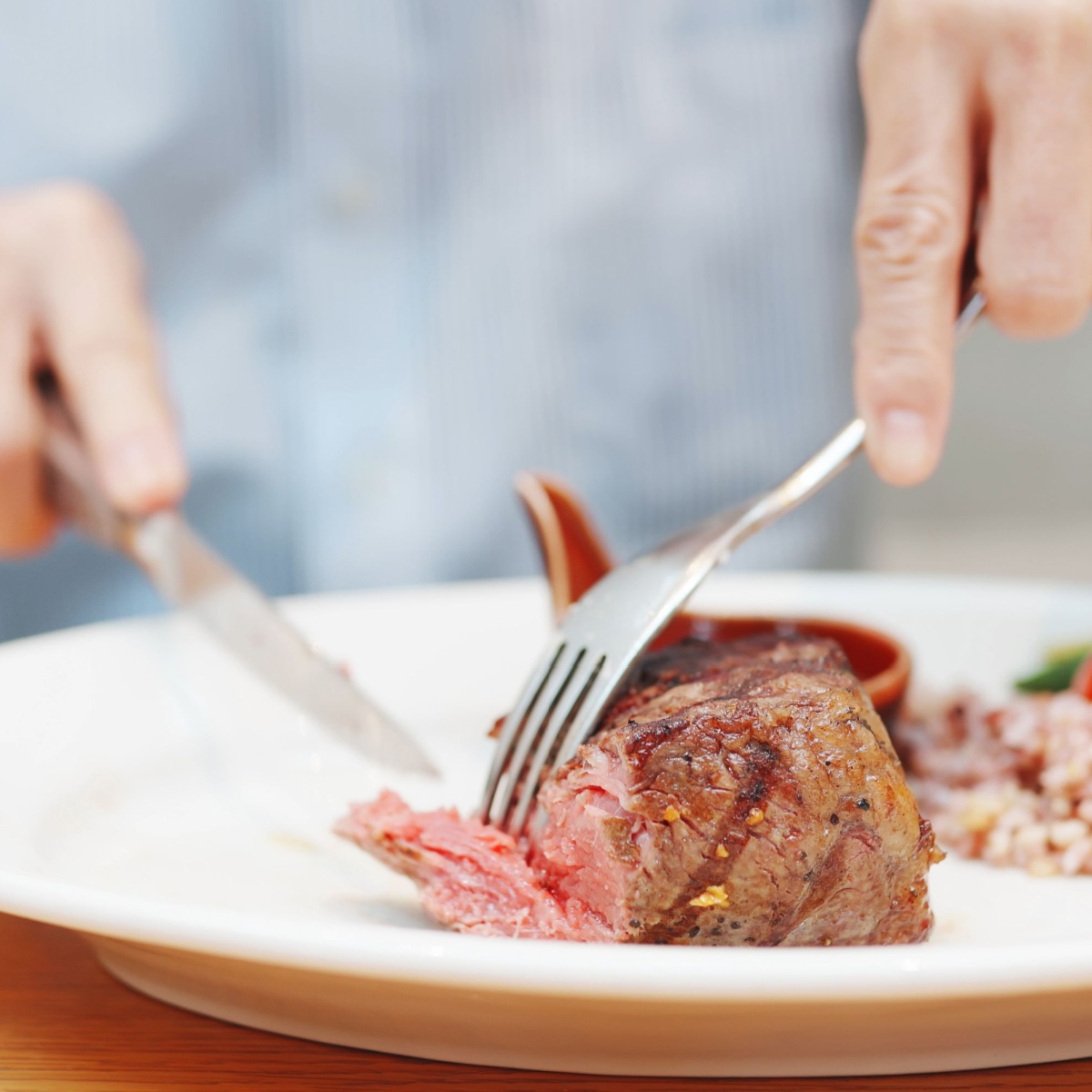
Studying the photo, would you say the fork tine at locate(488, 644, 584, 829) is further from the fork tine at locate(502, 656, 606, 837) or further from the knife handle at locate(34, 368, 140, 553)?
the knife handle at locate(34, 368, 140, 553)

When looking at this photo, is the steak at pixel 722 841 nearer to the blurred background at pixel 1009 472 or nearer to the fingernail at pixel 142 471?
the fingernail at pixel 142 471

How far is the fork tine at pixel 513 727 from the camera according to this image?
1.76 metres

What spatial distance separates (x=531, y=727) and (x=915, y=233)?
0.93 meters

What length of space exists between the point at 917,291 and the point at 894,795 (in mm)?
784

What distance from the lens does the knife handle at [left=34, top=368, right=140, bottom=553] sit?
2666 mm

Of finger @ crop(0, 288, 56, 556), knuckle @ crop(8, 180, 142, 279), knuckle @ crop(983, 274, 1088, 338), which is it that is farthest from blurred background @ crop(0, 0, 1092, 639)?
knuckle @ crop(983, 274, 1088, 338)

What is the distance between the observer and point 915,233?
1.88 m

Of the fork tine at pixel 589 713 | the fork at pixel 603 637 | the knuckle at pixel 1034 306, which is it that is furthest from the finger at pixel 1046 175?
the fork tine at pixel 589 713

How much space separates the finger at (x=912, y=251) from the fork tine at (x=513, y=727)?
21.7 inches

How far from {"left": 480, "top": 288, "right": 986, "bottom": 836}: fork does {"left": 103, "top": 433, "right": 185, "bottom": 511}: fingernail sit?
1.09m

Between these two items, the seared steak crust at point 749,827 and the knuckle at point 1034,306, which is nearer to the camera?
the seared steak crust at point 749,827

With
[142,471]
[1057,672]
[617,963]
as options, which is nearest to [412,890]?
[617,963]

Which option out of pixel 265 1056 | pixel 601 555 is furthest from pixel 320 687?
pixel 265 1056

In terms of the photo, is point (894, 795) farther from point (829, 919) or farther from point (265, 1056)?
point (265, 1056)
